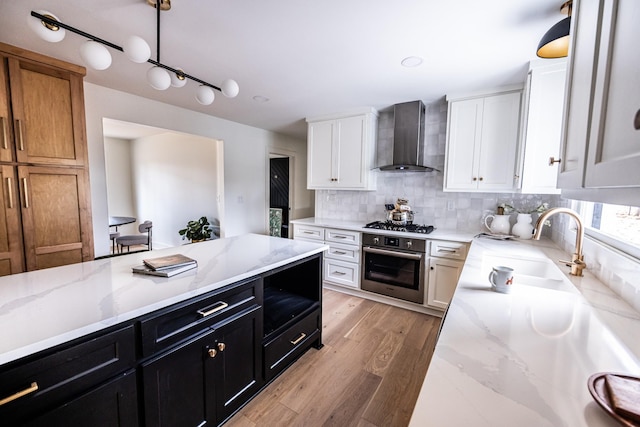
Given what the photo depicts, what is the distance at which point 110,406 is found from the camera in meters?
0.93

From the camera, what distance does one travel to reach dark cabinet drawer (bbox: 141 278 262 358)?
1027 millimetres

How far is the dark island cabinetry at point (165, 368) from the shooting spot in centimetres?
78

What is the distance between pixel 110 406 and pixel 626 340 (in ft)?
5.62

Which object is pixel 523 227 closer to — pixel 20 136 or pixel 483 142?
pixel 483 142

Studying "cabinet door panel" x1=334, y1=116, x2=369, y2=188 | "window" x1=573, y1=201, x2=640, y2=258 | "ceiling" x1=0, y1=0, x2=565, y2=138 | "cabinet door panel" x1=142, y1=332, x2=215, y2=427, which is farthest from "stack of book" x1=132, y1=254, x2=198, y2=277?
"cabinet door panel" x1=334, y1=116, x2=369, y2=188

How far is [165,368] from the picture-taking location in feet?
3.54

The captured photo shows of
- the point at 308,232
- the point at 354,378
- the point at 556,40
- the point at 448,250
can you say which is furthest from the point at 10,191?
the point at 448,250

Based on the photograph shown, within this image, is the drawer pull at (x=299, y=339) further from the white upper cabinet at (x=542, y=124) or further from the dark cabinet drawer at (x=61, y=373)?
the white upper cabinet at (x=542, y=124)

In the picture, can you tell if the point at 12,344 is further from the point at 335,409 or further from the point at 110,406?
the point at 335,409

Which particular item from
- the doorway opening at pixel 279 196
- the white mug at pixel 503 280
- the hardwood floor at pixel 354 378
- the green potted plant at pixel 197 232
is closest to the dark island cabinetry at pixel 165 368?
the hardwood floor at pixel 354 378

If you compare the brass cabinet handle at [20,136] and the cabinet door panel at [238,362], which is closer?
the cabinet door panel at [238,362]

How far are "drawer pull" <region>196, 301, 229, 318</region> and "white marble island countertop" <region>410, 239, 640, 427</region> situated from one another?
3.19 feet

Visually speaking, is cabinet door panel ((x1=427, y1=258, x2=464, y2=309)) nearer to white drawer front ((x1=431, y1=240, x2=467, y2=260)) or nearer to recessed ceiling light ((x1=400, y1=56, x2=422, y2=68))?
white drawer front ((x1=431, y1=240, x2=467, y2=260))

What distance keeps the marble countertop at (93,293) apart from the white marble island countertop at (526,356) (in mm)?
960
